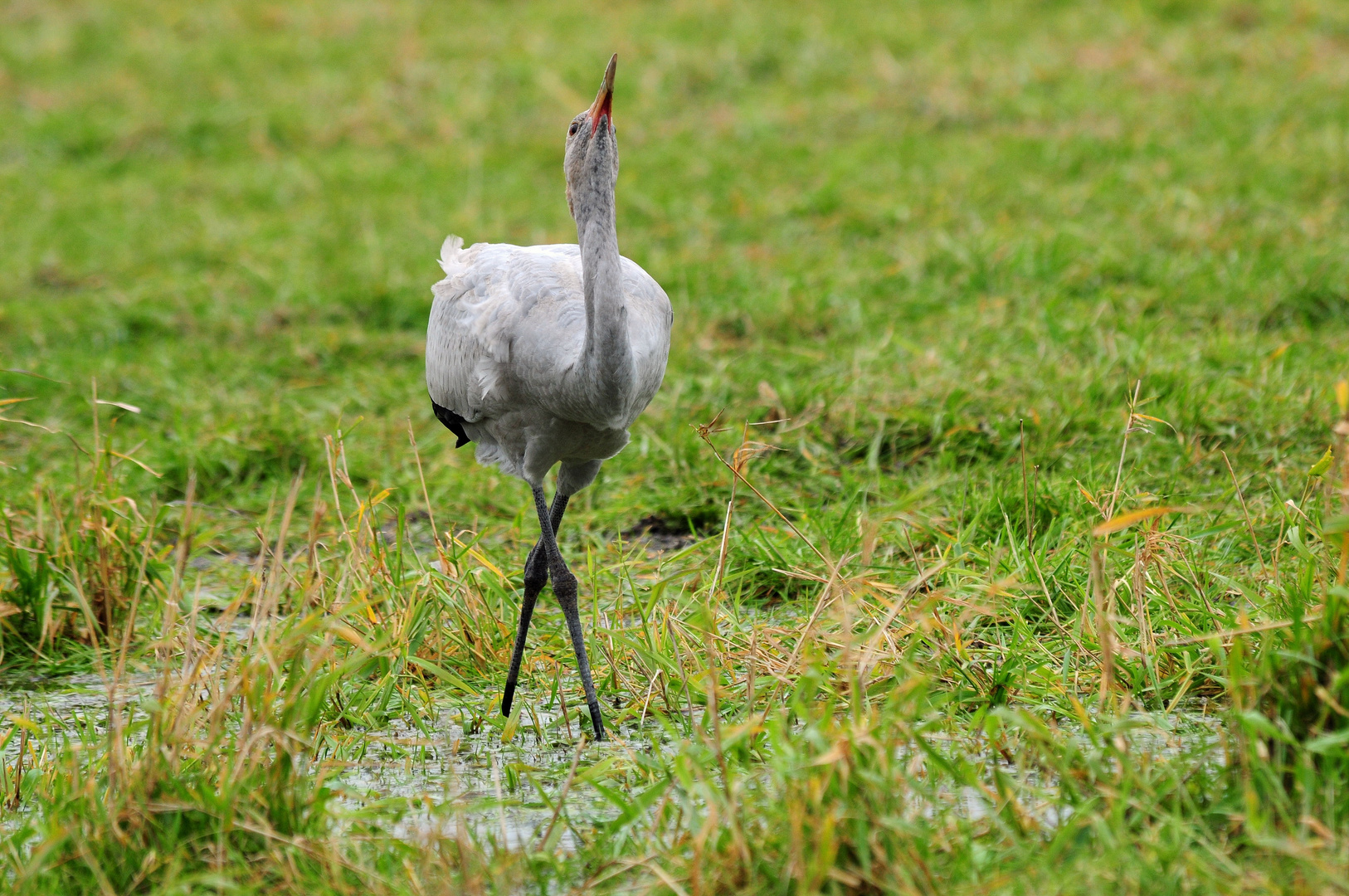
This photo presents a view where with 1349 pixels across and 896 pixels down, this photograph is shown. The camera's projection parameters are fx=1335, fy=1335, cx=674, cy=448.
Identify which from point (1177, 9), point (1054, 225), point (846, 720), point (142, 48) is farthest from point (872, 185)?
point (142, 48)

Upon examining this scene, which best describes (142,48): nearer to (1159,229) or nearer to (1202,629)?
(1159,229)

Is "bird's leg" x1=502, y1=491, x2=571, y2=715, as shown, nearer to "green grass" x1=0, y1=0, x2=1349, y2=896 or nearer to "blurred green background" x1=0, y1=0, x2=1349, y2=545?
"green grass" x1=0, y1=0, x2=1349, y2=896

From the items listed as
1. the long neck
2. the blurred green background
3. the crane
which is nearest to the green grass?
the blurred green background

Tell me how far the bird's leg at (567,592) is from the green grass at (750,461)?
0.08m

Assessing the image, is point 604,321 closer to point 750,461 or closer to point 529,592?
point 529,592

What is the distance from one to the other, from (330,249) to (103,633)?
165 inches

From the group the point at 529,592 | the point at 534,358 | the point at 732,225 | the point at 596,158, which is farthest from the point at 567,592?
the point at 732,225

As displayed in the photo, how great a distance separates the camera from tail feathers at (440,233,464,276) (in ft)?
13.6

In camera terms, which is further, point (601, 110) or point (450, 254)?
point (450, 254)

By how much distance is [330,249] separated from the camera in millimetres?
7918

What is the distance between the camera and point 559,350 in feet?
11.2

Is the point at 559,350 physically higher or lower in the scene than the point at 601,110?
lower

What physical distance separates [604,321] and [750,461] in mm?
1998

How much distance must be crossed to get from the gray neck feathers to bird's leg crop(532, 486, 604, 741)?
524 mm
